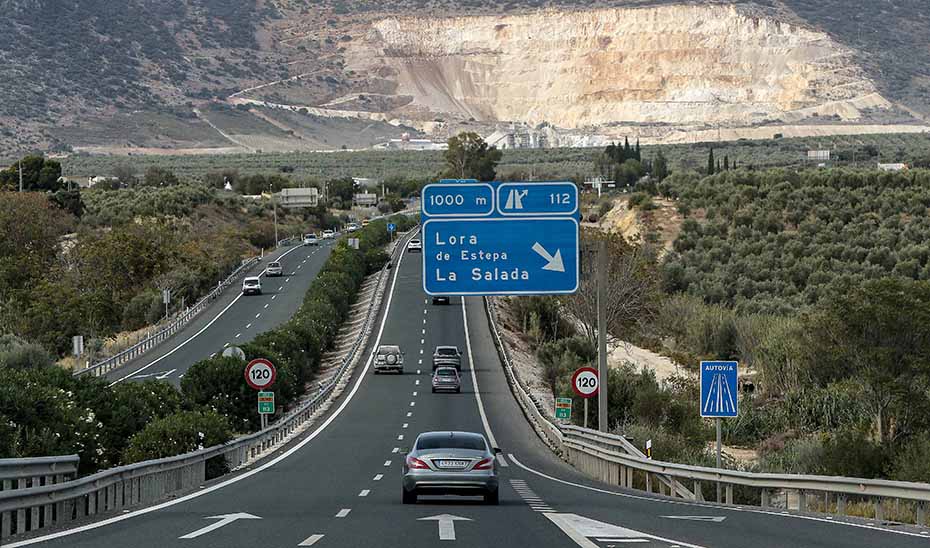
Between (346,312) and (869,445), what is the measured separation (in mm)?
55800

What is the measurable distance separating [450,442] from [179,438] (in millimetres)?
10065

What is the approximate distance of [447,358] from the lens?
65625 mm

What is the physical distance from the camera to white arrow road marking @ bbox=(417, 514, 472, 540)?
17.8 meters

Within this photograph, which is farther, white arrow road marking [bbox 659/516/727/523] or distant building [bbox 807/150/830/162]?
distant building [bbox 807/150/830/162]

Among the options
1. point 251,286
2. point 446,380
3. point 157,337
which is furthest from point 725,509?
point 251,286

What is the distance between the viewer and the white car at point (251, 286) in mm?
96812

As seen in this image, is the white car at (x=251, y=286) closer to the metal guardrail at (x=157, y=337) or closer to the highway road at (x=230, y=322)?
the highway road at (x=230, y=322)

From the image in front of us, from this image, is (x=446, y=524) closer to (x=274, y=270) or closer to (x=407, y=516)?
(x=407, y=516)

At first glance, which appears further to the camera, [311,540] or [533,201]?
[533,201]

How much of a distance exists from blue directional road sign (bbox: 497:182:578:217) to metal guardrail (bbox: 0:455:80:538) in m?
11.3

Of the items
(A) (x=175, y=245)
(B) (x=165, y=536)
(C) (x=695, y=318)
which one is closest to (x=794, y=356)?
(C) (x=695, y=318)

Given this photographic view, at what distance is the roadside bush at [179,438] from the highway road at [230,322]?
23522 mm

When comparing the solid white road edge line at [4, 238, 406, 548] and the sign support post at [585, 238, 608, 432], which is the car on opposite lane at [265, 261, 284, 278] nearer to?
the solid white road edge line at [4, 238, 406, 548]

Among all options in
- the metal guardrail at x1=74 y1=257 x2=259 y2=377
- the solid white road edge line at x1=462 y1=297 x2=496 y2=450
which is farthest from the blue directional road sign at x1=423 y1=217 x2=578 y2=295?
the metal guardrail at x1=74 y1=257 x2=259 y2=377
